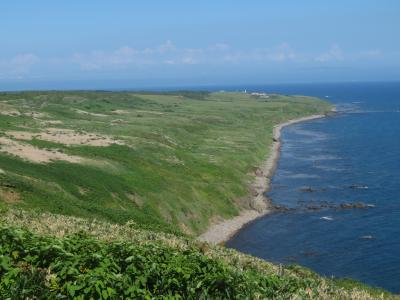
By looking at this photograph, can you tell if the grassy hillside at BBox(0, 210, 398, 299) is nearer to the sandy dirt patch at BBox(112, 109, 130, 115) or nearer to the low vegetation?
the low vegetation

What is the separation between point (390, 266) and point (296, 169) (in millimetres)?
65443

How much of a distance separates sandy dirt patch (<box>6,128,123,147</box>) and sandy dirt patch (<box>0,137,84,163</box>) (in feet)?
27.9

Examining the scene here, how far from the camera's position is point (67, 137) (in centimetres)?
10244

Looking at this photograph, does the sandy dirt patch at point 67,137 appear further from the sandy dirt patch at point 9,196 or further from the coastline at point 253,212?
the sandy dirt patch at point 9,196

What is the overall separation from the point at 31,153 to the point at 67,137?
26.0 metres

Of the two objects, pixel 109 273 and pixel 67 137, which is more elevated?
pixel 109 273

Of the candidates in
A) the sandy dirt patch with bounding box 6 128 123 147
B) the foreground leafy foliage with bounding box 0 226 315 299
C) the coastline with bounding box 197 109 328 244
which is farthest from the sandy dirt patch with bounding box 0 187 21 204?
the sandy dirt patch with bounding box 6 128 123 147

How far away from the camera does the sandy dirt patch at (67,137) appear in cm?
9461

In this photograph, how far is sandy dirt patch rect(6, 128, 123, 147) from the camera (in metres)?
94.6

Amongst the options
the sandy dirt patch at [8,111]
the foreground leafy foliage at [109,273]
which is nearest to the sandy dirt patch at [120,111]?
the sandy dirt patch at [8,111]

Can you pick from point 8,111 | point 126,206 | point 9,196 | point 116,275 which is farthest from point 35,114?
point 116,275

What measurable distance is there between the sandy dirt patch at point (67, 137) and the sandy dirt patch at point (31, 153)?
8500 mm

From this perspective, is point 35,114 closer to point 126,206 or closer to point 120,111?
point 120,111

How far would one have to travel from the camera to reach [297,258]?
64500 mm
